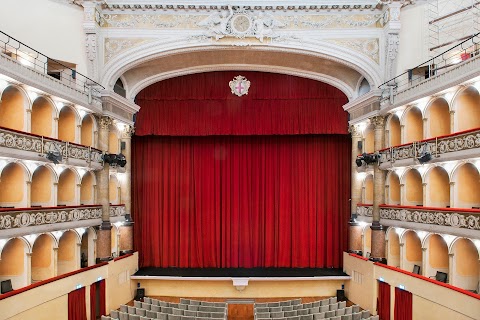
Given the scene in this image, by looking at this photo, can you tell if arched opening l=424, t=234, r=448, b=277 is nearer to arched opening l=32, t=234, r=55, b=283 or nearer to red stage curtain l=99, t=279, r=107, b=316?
red stage curtain l=99, t=279, r=107, b=316

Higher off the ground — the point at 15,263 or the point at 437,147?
the point at 437,147

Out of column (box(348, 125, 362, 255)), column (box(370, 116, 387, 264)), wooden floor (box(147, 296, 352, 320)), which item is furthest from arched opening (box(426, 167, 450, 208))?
wooden floor (box(147, 296, 352, 320))

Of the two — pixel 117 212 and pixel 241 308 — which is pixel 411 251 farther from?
pixel 117 212

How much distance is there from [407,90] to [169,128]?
1011 centimetres

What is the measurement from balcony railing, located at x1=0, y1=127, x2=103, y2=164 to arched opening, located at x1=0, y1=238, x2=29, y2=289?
9.31 feet

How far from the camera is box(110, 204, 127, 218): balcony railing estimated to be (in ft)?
60.1

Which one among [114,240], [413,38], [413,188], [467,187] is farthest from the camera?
[114,240]

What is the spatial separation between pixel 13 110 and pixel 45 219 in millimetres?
3434

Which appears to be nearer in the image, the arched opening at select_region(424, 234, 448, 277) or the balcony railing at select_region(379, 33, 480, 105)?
the arched opening at select_region(424, 234, 448, 277)

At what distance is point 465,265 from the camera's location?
13.7 m

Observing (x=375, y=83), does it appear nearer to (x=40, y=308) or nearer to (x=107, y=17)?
(x=107, y=17)

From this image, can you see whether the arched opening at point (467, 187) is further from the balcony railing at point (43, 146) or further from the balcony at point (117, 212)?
the balcony at point (117, 212)

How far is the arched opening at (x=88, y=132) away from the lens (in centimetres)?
1747

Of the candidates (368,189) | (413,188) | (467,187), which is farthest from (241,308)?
(467,187)
